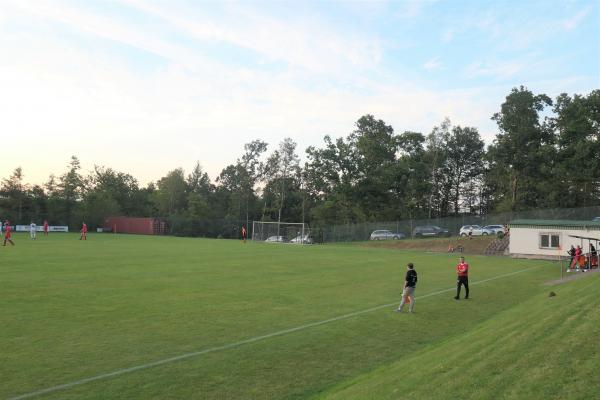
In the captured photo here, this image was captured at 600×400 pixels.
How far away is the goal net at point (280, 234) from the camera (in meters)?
65.6

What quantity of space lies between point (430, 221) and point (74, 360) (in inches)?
2454

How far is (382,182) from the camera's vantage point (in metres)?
83.4

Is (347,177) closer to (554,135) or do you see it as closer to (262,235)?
(262,235)

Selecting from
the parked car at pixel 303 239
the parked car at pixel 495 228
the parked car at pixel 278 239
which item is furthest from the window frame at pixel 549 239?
the parked car at pixel 278 239

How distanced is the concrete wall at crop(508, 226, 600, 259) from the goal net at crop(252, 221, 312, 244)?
26.8 metres

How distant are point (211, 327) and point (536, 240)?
38.4 metres

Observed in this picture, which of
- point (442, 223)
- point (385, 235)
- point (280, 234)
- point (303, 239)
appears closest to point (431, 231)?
point (442, 223)

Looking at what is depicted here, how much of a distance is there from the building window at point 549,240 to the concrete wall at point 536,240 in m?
0.24

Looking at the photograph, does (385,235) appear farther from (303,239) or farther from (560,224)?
(560,224)

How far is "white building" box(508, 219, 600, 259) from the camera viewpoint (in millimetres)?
41219

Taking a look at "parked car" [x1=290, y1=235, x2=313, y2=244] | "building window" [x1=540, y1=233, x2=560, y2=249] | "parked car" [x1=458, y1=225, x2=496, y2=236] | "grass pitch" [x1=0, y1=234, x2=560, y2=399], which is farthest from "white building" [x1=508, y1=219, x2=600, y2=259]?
"parked car" [x1=290, y1=235, x2=313, y2=244]

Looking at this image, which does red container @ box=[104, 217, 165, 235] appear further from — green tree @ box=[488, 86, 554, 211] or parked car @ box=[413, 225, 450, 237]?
green tree @ box=[488, 86, 554, 211]

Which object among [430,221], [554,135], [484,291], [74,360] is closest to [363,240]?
[430,221]

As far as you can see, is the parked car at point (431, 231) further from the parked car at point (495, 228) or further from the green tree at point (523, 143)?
the green tree at point (523, 143)
